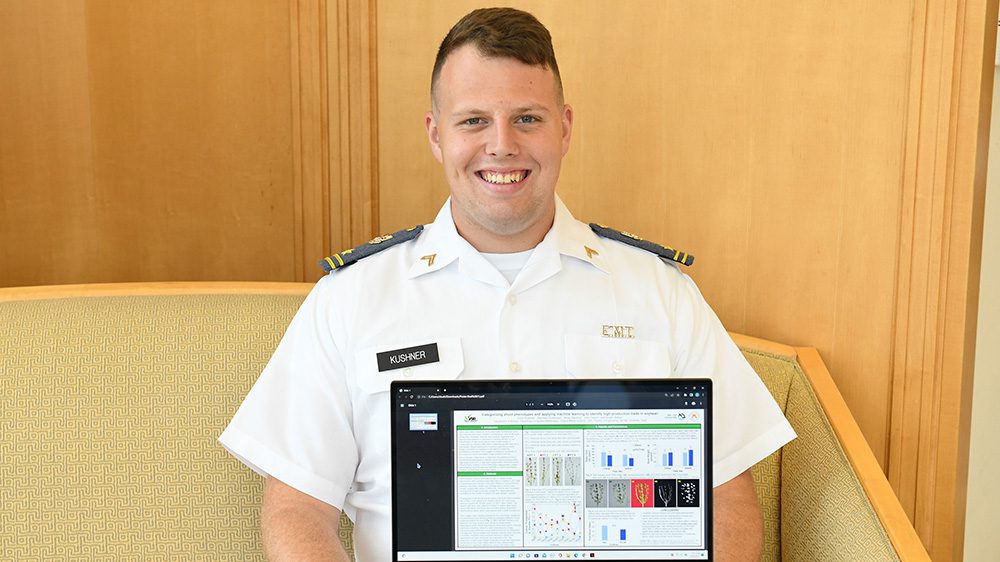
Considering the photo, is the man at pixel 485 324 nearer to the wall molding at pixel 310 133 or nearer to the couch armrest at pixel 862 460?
the couch armrest at pixel 862 460

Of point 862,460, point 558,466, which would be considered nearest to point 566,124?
point 558,466

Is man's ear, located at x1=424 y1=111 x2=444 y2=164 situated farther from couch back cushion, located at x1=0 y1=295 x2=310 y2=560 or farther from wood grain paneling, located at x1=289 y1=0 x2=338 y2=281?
wood grain paneling, located at x1=289 y1=0 x2=338 y2=281

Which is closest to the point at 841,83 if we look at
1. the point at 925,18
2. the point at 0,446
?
the point at 925,18

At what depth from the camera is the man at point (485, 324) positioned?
165 centimetres

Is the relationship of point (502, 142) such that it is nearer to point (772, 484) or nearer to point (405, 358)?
point (405, 358)

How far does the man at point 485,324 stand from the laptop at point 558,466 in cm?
23

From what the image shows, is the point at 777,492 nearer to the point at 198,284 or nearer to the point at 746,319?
the point at 746,319

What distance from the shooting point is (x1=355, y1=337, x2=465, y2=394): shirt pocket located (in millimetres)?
1665

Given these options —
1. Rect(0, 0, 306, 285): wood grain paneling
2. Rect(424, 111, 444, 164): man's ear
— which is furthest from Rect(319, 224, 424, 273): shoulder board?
Rect(0, 0, 306, 285): wood grain paneling

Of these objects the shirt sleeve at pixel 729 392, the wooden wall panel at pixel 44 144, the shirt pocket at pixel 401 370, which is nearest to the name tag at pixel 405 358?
the shirt pocket at pixel 401 370

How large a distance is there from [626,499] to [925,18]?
909mm

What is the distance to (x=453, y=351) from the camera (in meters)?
1.69

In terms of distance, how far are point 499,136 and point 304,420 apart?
19.6 inches

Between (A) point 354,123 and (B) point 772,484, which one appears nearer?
(B) point 772,484
